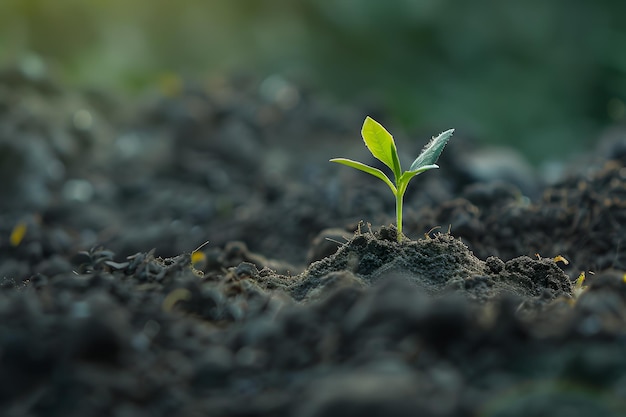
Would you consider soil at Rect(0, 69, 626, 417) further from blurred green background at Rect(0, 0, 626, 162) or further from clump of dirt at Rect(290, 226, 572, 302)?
blurred green background at Rect(0, 0, 626, 162)

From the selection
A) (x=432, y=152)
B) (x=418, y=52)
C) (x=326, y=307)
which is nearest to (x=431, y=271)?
(x=432, y=152)

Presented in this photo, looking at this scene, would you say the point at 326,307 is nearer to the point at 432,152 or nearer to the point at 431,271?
the point at 431,271

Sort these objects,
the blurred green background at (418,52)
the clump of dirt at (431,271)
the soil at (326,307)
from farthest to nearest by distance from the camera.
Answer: the blurred green background at (418,52) → the clump of dirt at (431,271) → the soil at (326,307)

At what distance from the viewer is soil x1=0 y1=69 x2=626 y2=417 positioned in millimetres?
1012

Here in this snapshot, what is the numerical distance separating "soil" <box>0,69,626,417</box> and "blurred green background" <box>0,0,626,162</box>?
10.0 feet

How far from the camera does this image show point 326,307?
4.04 ft

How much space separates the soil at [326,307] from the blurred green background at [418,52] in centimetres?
305

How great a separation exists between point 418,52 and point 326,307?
5.61 m

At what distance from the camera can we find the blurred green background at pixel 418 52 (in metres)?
6.26

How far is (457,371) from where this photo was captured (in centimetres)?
105

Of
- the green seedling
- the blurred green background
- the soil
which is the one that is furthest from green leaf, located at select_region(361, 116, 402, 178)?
the blurred green background

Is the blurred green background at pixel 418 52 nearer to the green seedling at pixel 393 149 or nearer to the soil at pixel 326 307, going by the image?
the soil at pixel 326 307

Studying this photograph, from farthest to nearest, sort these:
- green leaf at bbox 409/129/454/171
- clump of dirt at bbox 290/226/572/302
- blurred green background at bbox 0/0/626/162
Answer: blurred green background at bbox 0/0/626/162
green leaf at bbox 409/129/454/171
clump of dirt at bbox 290/226/572/302

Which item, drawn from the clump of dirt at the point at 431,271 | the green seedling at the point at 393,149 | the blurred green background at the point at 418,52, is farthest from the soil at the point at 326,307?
the blurred green background at the point at 418,52
